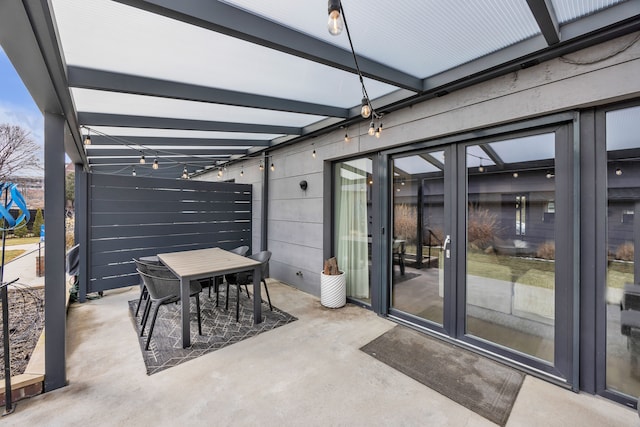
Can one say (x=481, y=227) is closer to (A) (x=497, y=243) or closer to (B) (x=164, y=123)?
(A) (x=497, y=243)

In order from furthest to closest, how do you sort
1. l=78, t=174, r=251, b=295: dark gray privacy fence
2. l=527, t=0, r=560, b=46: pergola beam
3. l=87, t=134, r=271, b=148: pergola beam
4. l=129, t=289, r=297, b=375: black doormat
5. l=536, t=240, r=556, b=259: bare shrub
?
1. l=78, t=174, r=251, b=295: dark gray privacy fence
2. l=87, t=134, r=271, b=148: pergola beam
3. l=129, t=289, r=297, b=375: black doormat
4. l=536, t=240, r=556, b=259: bare shrub
5. l=527, t=0, r=560, b=46: pergola beam

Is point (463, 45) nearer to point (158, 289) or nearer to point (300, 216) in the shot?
point (300, 216)

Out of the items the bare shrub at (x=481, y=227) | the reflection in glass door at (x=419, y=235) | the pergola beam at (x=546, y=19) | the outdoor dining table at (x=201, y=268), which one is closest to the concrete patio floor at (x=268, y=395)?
the outdoor dining table at (x=201, y=268)

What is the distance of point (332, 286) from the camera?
4031 mm

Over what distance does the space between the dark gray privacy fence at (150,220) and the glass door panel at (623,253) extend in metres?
5.89

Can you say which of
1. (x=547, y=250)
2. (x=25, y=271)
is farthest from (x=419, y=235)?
(x=25, y=271)

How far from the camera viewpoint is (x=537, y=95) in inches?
92.4

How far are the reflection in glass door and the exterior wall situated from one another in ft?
1.24

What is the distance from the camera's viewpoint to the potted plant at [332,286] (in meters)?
4.03

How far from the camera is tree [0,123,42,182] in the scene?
2.83 metres

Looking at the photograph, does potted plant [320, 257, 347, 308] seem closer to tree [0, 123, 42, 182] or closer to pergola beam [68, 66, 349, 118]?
pergola beam [68, 66, 349, 118]

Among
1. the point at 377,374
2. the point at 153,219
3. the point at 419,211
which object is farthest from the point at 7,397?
the point at 419,211

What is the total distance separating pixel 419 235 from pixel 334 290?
1483 mm

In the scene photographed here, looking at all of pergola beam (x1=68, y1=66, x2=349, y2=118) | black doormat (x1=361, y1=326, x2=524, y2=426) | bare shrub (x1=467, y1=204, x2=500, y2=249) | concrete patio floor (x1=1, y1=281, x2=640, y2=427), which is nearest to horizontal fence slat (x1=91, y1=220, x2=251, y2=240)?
concrete patio floor (x1=1, y1=281, x2=640, y2=427)
